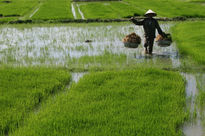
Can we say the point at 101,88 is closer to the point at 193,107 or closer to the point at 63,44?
the point at 193,107

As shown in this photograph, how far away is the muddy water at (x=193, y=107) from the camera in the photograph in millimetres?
3080

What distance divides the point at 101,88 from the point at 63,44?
372 centimetres

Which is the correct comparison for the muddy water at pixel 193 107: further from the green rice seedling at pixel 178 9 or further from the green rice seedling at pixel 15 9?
the green rice seedling at pixel 15 9

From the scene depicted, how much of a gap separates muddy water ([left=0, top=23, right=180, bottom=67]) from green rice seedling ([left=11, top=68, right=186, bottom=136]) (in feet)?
4.84

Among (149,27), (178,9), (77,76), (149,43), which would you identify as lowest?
(77,76)

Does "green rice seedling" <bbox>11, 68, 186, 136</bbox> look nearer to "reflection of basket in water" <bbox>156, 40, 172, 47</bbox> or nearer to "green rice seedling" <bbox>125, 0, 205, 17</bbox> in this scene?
"reflection of basket in water" <bbox>156, 40, 172, 47</bbox>

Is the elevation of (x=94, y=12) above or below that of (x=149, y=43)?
below

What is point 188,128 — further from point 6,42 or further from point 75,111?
point 6,42

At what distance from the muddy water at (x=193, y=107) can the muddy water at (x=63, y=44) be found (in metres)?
0.76

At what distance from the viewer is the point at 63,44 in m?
7.52

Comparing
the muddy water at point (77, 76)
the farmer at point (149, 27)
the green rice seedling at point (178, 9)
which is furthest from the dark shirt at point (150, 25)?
the green rice seedling at point (178, 9)

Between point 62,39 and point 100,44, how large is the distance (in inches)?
Answer: 59.5

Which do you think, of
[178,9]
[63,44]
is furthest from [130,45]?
[178,9]

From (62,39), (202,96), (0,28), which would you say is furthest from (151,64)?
(0,28)
